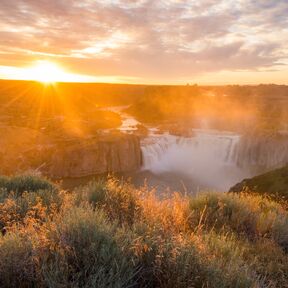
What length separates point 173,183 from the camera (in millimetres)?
36125

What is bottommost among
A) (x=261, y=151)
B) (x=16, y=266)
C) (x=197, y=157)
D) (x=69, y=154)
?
(x=197, y=157)

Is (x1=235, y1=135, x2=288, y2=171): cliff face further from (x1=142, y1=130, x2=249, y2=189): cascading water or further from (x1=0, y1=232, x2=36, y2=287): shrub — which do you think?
(x1=0, y1=232, x2=36, y2=287): shrub

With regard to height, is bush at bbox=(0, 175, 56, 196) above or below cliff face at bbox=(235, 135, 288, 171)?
above

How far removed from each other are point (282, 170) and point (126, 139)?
22198 millimetres

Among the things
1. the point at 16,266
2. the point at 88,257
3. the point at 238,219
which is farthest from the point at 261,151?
the point at 16,266

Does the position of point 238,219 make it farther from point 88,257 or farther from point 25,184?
point 25,184

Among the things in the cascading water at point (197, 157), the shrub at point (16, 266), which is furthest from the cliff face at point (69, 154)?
the shrub at point (16, 266)

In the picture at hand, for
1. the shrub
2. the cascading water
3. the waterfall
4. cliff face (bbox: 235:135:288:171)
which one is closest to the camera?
the shrub

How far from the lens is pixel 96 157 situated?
3984 cm

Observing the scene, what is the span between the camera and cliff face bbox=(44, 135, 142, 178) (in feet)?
125

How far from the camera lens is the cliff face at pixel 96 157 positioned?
3797 centimetres

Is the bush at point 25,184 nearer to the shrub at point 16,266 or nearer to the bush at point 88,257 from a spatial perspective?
the bush at point 88,257

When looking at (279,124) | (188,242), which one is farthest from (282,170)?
(279,124)

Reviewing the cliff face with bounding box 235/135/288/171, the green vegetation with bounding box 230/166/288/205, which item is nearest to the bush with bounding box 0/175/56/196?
the green vegetation with bounding box 230/166/288/205
